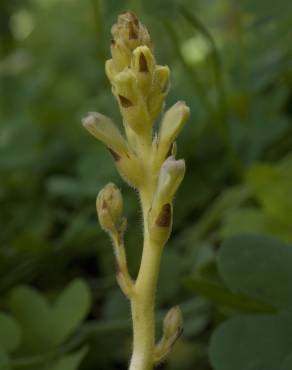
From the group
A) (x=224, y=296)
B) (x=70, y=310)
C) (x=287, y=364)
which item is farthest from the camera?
(x=70, y=310)

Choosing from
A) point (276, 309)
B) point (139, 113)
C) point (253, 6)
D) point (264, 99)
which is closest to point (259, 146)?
point (264, 99)

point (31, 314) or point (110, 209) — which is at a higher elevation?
point (110, 209)

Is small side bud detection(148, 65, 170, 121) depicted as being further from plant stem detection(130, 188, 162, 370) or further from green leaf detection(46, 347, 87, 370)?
green leaf detection(46, 347, 87, 370)

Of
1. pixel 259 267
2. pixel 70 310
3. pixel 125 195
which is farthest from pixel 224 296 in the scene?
pixel 125 195

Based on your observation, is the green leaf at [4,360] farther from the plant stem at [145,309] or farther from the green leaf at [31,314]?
the plant stem at [145,309]

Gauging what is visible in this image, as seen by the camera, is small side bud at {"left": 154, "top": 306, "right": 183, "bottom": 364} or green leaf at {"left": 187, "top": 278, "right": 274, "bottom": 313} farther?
green leaf at {"left": 187, "top": 278, "right": 274, "bottom": 313}

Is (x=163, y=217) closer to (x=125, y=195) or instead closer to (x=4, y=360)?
(x=4, y=360)

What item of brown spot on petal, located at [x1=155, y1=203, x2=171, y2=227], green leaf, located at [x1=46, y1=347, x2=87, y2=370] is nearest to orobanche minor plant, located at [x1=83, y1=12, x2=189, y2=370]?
brown spot on petal, located at [x1=155, y1=203, x2=171, y2=227]

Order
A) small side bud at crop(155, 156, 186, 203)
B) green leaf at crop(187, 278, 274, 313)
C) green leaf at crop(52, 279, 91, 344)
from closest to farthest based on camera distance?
small side bud at crop(155, 156, 186, 203)
green leaf at crop(187, 278, 274, 313)
green leaf at crop(52, 279, 91, 344)
